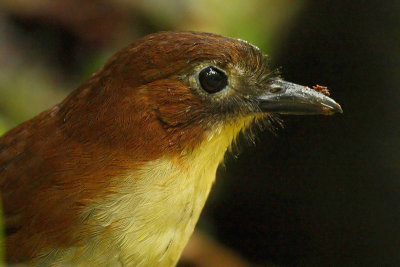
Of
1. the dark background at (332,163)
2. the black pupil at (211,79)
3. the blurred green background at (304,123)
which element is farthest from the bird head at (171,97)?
the dark background at (332,163)

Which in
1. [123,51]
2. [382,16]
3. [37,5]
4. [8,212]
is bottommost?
[8,212]

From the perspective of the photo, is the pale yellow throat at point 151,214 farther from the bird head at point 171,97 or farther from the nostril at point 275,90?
the nostril at point 275,90

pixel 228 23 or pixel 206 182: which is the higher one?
pixel 228 23

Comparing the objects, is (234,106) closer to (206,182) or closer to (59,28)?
(206,182)

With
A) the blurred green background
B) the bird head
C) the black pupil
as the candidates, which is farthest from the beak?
the blurred green background

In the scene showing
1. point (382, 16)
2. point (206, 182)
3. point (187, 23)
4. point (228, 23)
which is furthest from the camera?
point (382, 16)

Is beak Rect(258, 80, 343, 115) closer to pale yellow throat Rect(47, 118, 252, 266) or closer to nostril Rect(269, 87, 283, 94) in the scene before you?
nostril Rect(269, 87, 283, 94)

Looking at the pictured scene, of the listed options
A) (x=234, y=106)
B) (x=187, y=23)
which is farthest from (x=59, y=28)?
(x=234, y=106)
